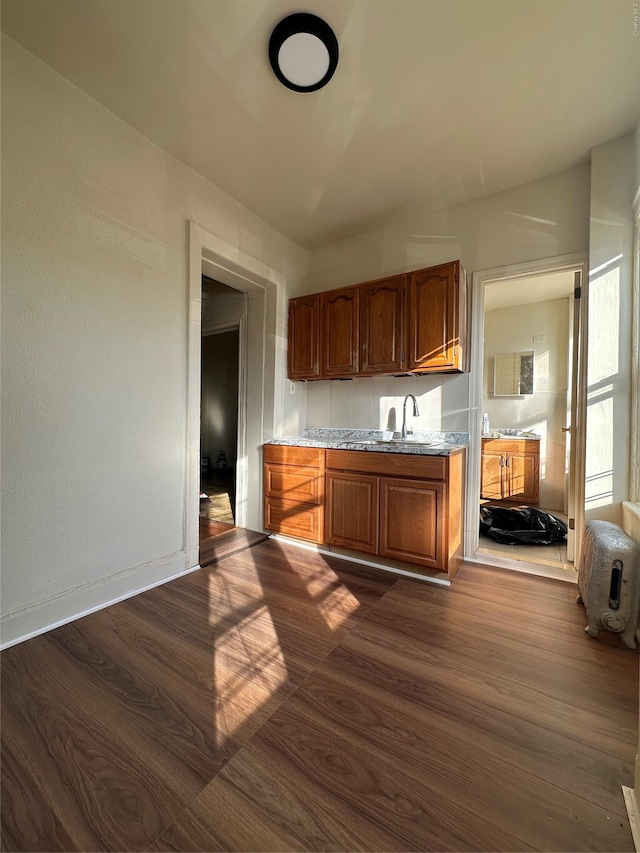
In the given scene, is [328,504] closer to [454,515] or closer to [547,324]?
[454,515]

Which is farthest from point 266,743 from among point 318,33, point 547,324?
point 547,324

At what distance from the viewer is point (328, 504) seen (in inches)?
105

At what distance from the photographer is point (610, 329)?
6.87ft

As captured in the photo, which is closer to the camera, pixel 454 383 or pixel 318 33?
pixel 318 33

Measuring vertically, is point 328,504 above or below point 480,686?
above

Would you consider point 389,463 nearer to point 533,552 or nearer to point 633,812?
point 533,552

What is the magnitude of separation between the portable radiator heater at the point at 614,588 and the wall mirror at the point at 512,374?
3.27 meters

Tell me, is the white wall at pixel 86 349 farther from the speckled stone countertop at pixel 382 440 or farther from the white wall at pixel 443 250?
the white wall at pixel 443 250

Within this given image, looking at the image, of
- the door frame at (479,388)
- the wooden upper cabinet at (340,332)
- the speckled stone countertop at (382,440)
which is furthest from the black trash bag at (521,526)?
the wooden upper cabinet at (340,332)

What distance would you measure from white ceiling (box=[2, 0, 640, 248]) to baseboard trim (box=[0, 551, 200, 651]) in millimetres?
2698

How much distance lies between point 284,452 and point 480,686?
2004 mm

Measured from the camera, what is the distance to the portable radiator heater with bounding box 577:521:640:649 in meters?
1.62

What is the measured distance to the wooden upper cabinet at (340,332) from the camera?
9.34 feet

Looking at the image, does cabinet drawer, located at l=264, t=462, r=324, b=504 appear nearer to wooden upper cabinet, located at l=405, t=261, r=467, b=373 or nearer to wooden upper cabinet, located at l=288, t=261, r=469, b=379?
wooden upper cabinet, located at l=288, t=261, r=469, b=379
